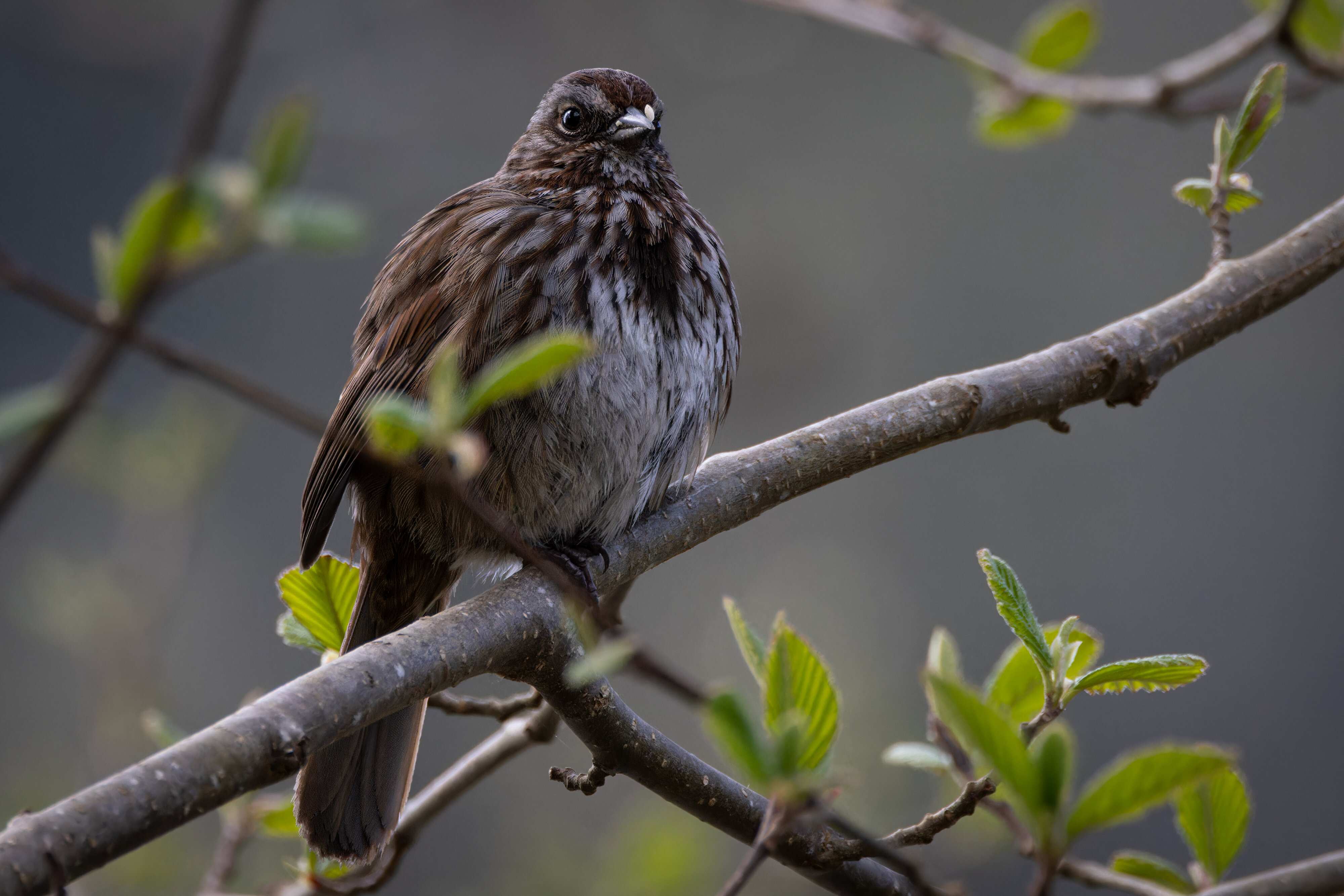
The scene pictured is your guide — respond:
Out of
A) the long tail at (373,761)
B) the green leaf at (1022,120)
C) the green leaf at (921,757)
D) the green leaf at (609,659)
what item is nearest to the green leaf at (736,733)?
the green leaf at (609,659)

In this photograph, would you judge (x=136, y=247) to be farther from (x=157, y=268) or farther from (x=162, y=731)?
(x=162, y=731)

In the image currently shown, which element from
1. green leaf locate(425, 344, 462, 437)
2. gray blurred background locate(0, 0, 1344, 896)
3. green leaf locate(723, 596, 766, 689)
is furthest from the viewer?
gray blurred background locate(0, 0, 1344, 896)

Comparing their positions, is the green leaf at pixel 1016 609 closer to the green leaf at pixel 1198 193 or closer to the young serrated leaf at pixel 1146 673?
the young serrated leaf at pixel 1146 673

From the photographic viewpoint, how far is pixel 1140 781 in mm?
762

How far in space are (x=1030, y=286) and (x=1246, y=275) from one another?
14.8 ft

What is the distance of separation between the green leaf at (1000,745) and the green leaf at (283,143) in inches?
23.0

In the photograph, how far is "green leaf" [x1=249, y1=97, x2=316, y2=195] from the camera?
0.79 meters

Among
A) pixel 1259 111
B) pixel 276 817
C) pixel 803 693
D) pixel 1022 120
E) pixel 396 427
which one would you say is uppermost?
pixel 1022 120

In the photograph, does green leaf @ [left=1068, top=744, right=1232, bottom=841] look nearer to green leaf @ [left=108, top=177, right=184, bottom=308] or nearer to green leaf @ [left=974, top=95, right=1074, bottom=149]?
green leaf @ [left=108, top=177, right=184, bottom=308]

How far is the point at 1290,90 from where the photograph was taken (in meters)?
1.88

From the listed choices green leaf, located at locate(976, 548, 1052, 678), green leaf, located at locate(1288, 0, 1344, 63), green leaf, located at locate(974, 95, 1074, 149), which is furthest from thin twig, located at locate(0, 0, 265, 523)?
green leaf, located at locate(1288, 0, 1344, 63)

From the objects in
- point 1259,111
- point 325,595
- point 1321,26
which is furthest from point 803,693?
point 1321,26

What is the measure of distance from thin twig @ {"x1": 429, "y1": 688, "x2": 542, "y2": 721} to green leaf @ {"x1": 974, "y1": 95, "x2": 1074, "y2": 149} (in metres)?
1.20

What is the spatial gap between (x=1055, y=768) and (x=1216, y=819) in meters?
0.54
